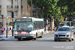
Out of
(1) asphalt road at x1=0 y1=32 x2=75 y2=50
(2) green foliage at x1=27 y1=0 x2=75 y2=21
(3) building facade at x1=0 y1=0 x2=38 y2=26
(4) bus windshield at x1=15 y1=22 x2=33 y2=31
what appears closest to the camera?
(1) asphalt road at x1=0 y1=32 x2=75 y2=50

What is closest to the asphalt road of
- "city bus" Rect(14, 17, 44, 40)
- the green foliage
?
"city bus" Rect(14, 17, 44, 40)

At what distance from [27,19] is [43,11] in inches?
1345

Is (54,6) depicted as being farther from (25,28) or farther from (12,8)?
(25,28)

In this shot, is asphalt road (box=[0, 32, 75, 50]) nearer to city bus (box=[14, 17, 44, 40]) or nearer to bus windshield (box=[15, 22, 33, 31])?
city bus (box=[14, 17, 44, 40])

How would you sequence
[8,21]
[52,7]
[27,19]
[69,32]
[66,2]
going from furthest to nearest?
[8,21], [66,2], [52,7], [27,19], [69,32]

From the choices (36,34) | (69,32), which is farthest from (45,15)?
(69,32)

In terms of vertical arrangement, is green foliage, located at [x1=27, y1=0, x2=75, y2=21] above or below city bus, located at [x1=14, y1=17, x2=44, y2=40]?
above

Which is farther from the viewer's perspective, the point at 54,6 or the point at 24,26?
the point at 54,6

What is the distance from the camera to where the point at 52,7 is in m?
59.7

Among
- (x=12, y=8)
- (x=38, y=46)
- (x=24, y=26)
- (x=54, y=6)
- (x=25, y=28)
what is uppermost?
(x=12, y=8)

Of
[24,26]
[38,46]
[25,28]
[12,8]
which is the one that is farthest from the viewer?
[12,8]

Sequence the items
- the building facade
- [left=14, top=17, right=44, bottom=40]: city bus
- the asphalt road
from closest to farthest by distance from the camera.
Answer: the asphalt road → [left=14, top=17, right=44, bottom=40]: city bus → the building facade

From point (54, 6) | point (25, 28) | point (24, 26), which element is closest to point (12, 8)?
point (54, 6)

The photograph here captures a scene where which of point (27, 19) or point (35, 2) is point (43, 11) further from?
point (27, 19)
